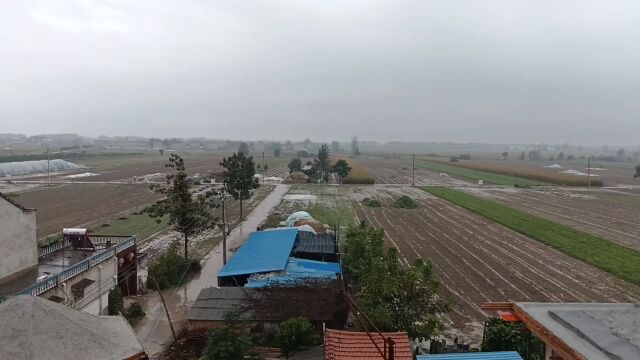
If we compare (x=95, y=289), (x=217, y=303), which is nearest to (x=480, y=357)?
(x=217, y=303)

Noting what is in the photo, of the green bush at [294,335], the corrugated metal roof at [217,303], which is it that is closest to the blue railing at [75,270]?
the corrugated metal roof at [217,303]

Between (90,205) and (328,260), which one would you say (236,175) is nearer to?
(328,260)

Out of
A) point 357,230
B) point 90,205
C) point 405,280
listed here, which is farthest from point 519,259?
point 90,205

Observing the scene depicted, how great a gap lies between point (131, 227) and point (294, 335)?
24473 mm

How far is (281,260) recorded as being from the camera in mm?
21578

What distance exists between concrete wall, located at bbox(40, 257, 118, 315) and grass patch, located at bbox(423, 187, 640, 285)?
23.0 meters

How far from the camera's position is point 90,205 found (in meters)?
46.8

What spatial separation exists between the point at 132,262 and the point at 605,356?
708 inches

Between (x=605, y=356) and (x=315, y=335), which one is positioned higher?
(x=605, y=356)

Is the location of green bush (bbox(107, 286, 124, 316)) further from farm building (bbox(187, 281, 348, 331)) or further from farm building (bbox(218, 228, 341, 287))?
farm building (bbox(218, 228, 341, 287))

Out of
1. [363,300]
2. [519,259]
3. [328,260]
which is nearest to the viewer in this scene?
[363,300]

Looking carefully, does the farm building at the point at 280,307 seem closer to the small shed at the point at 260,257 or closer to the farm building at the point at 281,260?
the farm building at the point at 281,260

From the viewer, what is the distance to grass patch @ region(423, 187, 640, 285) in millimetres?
25906

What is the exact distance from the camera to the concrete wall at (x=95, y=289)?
1530 centimetres
